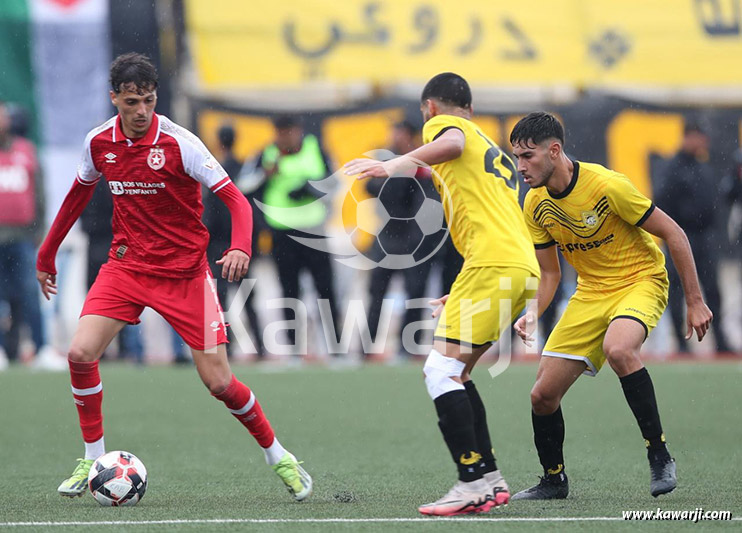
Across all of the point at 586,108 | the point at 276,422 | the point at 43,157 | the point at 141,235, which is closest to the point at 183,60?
the point at 43,157

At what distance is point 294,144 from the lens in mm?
12844

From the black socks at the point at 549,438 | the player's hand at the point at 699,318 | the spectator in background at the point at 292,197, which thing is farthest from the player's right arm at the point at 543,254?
the spectator in background at the point at 292,197

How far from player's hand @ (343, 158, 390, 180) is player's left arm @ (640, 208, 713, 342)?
157 cm

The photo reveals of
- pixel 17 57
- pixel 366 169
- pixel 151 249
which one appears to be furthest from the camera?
pixel 17 57

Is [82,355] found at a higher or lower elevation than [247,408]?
higher

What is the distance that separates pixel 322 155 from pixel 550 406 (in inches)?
281

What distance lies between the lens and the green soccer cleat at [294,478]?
627cm

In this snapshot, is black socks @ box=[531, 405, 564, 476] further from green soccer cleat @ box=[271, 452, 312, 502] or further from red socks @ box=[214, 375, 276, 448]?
red socks @ box=[214, 375, 276, 448]

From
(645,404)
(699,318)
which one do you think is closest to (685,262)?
(699,318)

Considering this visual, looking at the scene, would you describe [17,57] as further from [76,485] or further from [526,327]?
[526,327]

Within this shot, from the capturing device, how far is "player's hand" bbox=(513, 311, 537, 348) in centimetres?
614

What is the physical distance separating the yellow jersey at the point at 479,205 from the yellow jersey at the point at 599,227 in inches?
18.2

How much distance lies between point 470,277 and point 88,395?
2082mm

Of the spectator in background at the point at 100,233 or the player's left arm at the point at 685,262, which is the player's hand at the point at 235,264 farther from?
the spectator in background at the point at 100,233
